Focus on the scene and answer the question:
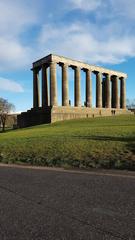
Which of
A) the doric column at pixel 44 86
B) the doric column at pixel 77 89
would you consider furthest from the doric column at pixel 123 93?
the doric column at pixel 44 86

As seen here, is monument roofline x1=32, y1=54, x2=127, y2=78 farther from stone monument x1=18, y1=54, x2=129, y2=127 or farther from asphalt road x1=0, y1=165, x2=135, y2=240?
asphalt road x1=0, y1=165, x2=135, y2=240

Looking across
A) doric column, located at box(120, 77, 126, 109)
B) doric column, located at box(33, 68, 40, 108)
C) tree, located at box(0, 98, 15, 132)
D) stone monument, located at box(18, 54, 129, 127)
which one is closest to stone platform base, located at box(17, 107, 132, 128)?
stone monument, located at box(18, 54, 129, 127)

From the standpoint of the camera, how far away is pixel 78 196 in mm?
8734

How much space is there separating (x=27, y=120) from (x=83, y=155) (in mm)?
49191

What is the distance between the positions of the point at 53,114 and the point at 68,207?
50.4 m

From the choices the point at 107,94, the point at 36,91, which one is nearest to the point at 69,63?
the point at 36,91

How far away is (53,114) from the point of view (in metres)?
57.9

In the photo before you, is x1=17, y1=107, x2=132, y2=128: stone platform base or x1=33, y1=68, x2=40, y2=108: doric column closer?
x1=17, y1=107, x2=132, y2=128: stone platform base

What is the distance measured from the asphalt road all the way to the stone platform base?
4649 centimetres

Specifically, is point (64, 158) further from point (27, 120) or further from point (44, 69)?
point (44, 69)

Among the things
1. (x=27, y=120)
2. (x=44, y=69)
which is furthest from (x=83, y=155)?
(x=44, y=69)

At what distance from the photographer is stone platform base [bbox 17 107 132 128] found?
58.6m

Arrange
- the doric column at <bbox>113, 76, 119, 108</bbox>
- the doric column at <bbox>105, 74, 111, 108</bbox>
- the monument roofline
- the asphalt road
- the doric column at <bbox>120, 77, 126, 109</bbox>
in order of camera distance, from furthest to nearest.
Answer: the doric column at <bbox>120, 77, 126, 109</bbox> < the doric column at <bbox>113, 76, 119, 108</bbox> < the doric column at <bbox>105, 74, 111, 108</bbox> < the monument roofline < the asphalt road

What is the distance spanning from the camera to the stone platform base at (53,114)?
58.6m
